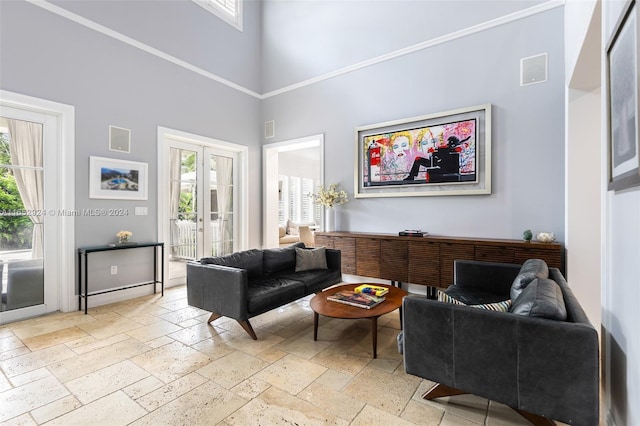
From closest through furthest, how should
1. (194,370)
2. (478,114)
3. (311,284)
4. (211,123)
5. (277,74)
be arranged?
(194,370) < (311,284) < (478,114) < (211,123) < (277,74)

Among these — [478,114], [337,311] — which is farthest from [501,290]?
[478,114]

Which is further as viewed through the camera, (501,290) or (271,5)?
(271,5)

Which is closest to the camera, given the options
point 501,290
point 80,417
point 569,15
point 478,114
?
point 80,417

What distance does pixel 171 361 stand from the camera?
259 centimetres

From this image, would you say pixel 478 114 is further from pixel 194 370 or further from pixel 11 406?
pixel 11 406

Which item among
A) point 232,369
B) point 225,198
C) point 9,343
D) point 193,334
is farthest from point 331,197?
point 9,343

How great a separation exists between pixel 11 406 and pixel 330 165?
14.8 feet

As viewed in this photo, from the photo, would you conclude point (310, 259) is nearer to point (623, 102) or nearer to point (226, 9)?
point (623, 102)

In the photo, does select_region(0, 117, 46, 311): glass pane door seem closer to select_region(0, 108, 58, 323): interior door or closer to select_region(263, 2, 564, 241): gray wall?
select_region(0, 108, 58, 323): interior door

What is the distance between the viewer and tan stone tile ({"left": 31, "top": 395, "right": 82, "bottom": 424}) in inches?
75.3

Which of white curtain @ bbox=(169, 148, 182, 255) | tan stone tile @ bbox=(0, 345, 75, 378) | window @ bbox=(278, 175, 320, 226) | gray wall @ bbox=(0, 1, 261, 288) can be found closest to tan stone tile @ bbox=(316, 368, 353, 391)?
tan stone tile @ bbox=(0, 345, 75, 378)

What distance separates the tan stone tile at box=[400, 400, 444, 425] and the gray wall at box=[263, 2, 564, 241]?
2.75m

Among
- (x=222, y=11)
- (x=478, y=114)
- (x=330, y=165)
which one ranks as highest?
(x=222, y=11)

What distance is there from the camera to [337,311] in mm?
2723
